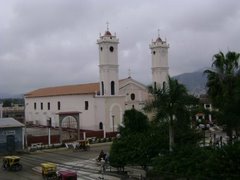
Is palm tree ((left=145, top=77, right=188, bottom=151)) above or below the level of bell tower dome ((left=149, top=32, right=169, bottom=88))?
below

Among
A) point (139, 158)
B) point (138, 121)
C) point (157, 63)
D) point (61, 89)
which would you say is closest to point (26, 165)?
point (138, 121)

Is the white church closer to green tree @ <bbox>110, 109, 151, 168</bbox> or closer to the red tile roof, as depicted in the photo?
the red tile roof

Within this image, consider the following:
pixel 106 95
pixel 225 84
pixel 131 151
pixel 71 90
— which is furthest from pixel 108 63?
pixel 131 151

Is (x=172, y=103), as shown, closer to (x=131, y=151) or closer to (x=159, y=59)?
(x=131, y=151)

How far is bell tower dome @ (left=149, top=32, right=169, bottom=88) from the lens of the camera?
61088mm

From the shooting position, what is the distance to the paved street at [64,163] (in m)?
28.7

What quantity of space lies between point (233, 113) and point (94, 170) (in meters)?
10.3

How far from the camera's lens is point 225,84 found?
88.3 ft

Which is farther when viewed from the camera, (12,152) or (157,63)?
(157,63)

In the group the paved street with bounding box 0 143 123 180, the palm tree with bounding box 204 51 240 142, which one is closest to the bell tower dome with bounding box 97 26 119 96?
the paved street with bounding box 0 143 123 180

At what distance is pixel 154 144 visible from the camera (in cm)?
2495

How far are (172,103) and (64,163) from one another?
13.5 metres

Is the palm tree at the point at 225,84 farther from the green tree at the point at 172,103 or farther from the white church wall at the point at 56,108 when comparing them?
the white church wall at the point at 56,108

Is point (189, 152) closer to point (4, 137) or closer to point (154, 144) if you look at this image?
point (154, 144)
